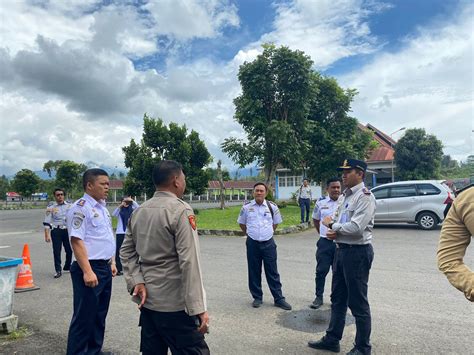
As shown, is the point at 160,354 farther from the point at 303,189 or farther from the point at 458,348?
the point at 303,189

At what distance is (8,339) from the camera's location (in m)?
4.20

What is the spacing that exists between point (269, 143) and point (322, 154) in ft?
15.2

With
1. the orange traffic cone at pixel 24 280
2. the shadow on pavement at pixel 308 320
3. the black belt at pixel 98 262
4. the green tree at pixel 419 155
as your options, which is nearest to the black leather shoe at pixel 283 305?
the shadow on pavement at pixel 308 320

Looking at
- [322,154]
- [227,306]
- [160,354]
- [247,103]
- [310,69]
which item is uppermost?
[310,69]

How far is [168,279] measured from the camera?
98.3 inches

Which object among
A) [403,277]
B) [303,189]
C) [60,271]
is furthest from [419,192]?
[60,271]

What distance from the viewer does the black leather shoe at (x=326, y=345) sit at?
3.69 m

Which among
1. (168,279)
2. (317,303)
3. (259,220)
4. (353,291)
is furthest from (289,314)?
(168,279)

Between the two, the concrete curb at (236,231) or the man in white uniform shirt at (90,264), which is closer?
the man in white uniform shirt at (90,264)

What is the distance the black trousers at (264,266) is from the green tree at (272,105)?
13980mm

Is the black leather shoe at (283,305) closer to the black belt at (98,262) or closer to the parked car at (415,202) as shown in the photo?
the black belt at (98,262)

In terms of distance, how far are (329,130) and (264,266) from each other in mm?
18733

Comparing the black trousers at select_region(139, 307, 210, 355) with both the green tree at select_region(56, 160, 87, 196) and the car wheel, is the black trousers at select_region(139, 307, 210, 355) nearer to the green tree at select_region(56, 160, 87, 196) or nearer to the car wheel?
the car wheel

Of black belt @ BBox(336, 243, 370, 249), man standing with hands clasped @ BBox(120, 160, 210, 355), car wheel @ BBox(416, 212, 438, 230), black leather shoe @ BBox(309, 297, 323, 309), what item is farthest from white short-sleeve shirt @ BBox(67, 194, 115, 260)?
car wheel @ BBox(416, 212, 438, 230)
